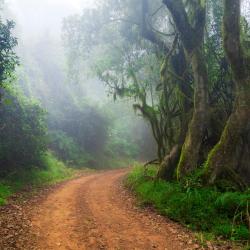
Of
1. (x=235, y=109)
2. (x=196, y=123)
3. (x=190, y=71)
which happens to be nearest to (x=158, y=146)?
(x=190, y=71)

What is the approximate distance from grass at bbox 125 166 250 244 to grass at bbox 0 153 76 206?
21.6 feet

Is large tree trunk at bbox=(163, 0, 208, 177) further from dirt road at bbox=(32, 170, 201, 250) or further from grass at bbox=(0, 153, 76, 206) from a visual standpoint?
grass at bbox=(0, 153, 76, 206)

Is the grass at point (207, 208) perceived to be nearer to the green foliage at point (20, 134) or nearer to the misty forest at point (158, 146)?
the misty forest at point (158, 146)

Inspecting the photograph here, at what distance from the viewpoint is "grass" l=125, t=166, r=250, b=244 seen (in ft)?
36.0

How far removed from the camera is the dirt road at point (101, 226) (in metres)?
9.96

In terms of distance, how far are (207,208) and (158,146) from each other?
8869 millimetres

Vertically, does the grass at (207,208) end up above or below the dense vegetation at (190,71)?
below

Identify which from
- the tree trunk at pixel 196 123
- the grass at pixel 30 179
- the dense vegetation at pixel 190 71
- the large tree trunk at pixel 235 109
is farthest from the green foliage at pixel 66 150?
the large tree trunk at pixel 235 109

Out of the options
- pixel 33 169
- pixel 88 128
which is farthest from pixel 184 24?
pixel 88 128

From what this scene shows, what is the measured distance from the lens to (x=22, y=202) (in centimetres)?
1562

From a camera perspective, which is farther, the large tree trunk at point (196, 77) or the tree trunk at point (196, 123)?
the large tree trunk at point (196, 77)

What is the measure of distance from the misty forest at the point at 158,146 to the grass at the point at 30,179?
9 centimetres

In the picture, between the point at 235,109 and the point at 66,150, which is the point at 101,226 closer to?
the point at 235,109

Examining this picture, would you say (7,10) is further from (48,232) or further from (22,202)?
(48,232)
